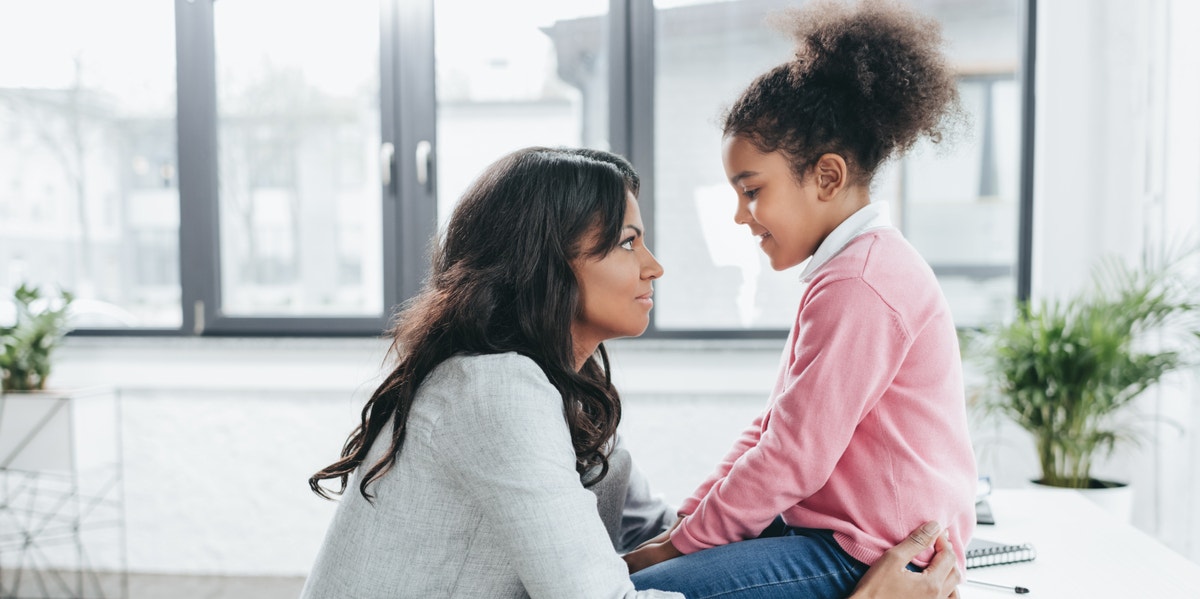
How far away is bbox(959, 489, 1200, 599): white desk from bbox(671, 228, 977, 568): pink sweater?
0.39 feet

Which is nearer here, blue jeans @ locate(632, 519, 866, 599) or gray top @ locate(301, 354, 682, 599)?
gray top @ locate(301, 354, 682, 599)

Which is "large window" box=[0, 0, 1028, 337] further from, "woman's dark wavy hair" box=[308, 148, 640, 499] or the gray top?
the gray top

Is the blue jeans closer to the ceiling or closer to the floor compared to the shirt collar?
closer to the floor

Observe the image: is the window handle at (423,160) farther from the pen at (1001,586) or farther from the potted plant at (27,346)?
the pen at (1001,586)

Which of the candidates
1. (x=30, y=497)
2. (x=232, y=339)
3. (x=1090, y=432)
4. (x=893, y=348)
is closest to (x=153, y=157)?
(x=232, y=339)

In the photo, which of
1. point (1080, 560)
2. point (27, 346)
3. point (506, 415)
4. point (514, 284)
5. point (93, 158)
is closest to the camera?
point (506, 415)

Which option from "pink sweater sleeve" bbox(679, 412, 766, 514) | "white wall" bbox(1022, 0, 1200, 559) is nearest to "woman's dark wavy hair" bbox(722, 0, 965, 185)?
"pink sweater sleeve" bbox(679, 412, 766, 514)

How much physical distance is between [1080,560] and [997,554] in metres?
0.12

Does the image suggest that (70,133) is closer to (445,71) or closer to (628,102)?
(445,71)

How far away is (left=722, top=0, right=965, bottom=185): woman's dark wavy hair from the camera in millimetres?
1273

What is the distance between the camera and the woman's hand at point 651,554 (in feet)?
4.16

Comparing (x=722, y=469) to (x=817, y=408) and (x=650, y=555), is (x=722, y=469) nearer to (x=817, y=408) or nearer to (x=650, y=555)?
(x=650, y=555)

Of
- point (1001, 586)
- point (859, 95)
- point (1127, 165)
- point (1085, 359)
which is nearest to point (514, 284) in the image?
point (859, 95)

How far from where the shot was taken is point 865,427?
3.87ft
